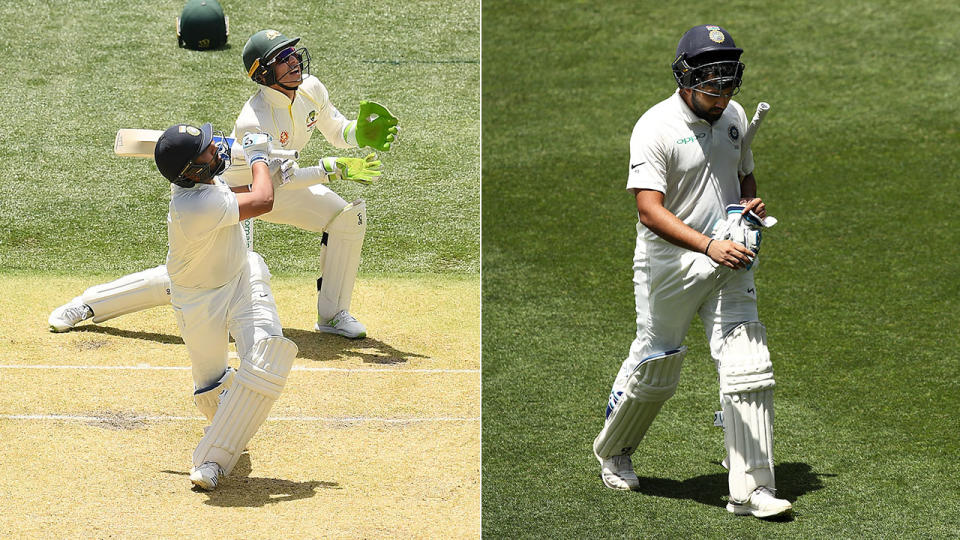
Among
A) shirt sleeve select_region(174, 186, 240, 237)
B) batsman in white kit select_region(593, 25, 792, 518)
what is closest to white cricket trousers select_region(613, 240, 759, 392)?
batsman in white kit select_region(593, 25, 792, 518)

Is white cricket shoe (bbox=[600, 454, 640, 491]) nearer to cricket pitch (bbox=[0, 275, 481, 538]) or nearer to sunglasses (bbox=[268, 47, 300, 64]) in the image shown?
cricket pitch (bbox=[0, 275, 481, 538])

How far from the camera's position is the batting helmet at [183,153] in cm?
544

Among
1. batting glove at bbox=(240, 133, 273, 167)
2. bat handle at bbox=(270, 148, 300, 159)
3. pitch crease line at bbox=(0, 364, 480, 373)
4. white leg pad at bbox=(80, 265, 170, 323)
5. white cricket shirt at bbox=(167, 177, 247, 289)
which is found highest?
batting glove at bbox=(240, 133, 273, 167)

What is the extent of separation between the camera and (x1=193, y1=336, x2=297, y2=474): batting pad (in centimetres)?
571

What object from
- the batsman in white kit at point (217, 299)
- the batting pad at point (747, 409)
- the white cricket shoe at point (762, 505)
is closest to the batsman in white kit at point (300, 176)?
the batsman in white kit at point (217, 299)

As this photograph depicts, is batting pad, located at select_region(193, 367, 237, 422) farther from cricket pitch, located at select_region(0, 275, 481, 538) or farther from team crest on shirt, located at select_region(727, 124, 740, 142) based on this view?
team crest on shirt, located at select_region(727, 124, 740, 142)

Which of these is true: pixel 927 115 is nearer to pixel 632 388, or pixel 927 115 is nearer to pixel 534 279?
pixel 534 279

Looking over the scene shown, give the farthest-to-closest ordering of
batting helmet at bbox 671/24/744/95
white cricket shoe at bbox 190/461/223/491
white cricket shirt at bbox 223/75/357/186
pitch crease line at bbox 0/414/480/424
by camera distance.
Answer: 1. white cricket shirt at bbox 223/75/357/186
2. pitch crease line at bbox 0/414/480/424
3. white cricket shoe at bbox 190/461/223/491
4. batting helmet at bbox 671/24/744/95

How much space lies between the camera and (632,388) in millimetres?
5727

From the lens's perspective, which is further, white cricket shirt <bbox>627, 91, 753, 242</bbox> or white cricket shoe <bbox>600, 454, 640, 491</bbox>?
white cricket shoe <bbox>600, 454, 640, 491</bbox>

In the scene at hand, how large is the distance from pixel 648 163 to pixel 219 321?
2126 mm

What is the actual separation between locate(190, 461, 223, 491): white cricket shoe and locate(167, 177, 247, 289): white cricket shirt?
830 mm

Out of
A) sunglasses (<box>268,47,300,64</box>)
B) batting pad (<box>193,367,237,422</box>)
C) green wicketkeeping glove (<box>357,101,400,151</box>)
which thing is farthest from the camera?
green wicketkeeping glove (<box>357,101,400,151</box>)

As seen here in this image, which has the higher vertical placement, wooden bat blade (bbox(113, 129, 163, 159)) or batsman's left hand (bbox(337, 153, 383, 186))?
wooden bat blade (bbox(113, 129, 163, 159))
